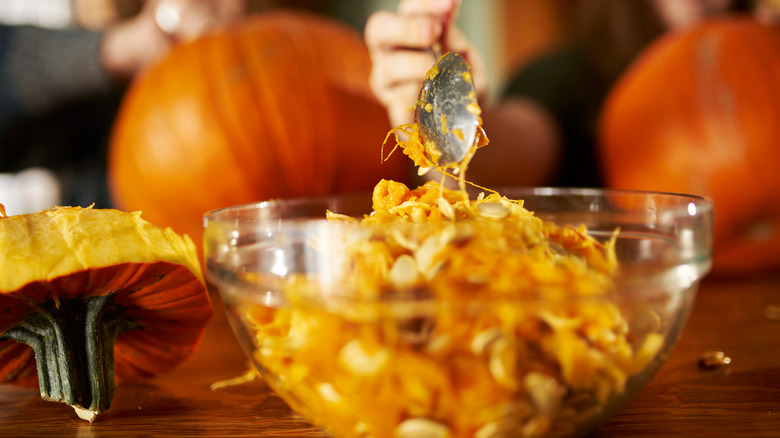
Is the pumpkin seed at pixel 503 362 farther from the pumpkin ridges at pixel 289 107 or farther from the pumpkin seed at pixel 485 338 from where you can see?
the pumpkin ridges at pixel 289 107

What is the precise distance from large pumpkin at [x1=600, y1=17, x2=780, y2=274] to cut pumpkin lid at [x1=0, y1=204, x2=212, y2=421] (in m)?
0.80

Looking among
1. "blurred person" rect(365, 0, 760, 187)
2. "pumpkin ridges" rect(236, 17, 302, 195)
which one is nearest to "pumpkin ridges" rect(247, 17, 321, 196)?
"pumpkin ridges" rect(236, 17, 302, 195)

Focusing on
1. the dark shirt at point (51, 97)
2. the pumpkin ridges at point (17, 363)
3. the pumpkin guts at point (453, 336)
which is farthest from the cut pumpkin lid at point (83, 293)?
the dark shirt at point (51, 97)

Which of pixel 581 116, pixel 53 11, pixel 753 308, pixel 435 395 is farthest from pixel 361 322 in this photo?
pixel 53 11

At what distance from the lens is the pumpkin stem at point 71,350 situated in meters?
0.36

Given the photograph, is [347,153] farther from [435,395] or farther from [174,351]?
[435,395]

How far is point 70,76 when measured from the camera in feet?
3.51

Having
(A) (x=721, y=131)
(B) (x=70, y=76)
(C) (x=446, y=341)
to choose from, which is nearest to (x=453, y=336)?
(C) (x=446, y=341)

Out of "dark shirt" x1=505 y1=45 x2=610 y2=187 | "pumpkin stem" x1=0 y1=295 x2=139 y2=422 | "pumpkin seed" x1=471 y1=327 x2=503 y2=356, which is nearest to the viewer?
"pumpkin seed" x1=471 y1=327 x2=503 y2=356

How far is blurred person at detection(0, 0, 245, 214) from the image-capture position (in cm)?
106

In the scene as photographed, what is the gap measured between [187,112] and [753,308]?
0.80 metres

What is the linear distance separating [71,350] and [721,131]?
3.01ft

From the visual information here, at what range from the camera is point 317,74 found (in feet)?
2.95

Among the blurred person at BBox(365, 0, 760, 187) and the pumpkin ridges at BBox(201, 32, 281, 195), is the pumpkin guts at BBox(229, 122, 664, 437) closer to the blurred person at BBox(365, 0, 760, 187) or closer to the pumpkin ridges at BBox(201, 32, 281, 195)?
the pumpkin ridges at BBox(201, 32, 281, 195)
